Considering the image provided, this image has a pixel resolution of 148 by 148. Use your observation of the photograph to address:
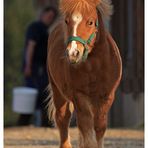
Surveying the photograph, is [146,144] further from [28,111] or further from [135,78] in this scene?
[28,111]

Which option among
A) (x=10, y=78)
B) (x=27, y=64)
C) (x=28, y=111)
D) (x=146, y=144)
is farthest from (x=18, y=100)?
(x=146, y=144)

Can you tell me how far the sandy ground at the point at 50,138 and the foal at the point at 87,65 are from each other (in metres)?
0.90

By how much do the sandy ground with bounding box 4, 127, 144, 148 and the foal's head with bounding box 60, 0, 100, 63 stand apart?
3.85ft

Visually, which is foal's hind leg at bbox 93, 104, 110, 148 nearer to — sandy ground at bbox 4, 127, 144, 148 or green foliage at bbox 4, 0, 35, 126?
sandy ground at bbox 4, 127, 144, 148

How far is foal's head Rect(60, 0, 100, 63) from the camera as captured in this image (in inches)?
A: 126

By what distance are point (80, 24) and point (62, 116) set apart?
0.75 metres

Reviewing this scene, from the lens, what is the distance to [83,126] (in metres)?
3.35

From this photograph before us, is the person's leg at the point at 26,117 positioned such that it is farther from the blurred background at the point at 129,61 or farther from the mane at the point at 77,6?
the mane at the point at 77,6

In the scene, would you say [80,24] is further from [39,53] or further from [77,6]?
[39,53]

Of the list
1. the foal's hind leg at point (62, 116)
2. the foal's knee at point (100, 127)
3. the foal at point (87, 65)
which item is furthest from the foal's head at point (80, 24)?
the foal's hind leg at point (62, 116)

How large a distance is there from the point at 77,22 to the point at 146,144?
82 cm

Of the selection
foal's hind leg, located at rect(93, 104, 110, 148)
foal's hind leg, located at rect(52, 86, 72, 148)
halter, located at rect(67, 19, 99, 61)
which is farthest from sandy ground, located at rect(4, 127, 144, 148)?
halter, located at rect(67, 19, 99, 61)

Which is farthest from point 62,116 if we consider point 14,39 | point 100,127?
point 14,39

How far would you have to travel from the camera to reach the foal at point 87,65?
3230mm
